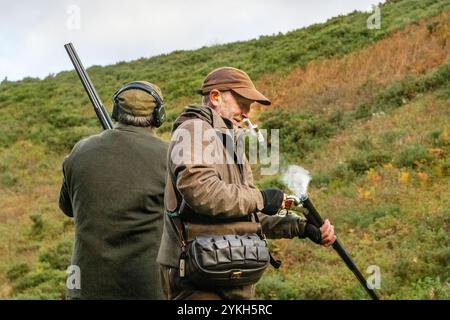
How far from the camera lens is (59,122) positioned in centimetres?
2781

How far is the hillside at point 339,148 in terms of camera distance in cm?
885

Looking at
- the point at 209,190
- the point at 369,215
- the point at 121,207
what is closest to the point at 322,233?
the point at 209,190

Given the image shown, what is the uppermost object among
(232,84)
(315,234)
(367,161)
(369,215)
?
(232,84)

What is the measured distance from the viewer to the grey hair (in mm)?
4152

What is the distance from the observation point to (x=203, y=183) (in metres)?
3.23

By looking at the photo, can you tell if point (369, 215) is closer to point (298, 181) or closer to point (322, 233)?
point (322, 233)

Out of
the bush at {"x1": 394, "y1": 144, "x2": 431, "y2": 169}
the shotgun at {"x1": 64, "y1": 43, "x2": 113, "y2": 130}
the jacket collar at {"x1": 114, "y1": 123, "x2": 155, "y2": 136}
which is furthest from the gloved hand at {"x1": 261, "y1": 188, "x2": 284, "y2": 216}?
the bush at {"x1": 394, "y1": 144, "x2": 431, "y2": 169}

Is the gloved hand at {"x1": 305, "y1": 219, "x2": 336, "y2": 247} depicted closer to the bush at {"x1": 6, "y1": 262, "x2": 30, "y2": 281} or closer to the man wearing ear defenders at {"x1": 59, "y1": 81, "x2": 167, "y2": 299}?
the man wearing ear defenders at {"x1": 59, "y1": 81, "x2": 167, "y2": 299}

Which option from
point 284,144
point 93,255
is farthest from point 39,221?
point 93,255

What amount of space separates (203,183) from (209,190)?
0.14 ft

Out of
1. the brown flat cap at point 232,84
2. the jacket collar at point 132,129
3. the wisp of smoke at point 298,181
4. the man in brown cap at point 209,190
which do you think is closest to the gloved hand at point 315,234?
the wisp of smoke at point 298,181
